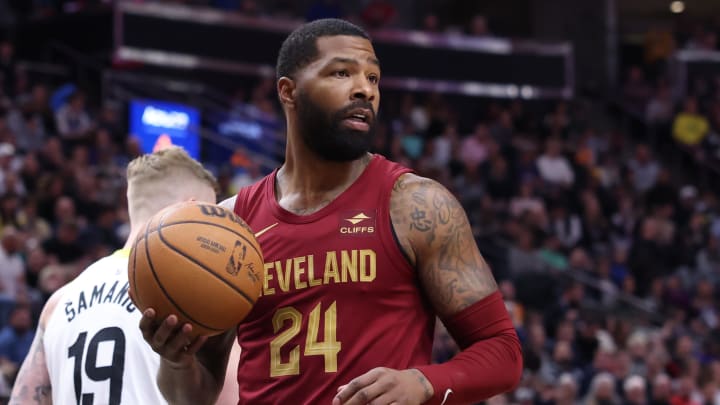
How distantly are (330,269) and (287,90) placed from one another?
2.03 feet

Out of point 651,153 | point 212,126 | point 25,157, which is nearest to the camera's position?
point 25,157

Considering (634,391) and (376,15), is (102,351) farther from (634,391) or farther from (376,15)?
(376,15)

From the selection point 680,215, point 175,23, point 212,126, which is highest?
point 175,23

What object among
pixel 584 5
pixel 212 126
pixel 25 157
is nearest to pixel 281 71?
pixel 25 157

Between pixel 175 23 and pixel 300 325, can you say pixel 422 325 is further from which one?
pixel 175 23

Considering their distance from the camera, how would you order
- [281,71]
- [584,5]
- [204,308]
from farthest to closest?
[584,5] → [281,71] → [204,308]

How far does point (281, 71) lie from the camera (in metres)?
3.83

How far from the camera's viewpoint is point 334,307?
3.51 meters

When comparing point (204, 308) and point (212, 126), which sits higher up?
point (204, 308)

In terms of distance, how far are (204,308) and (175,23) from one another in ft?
49.0

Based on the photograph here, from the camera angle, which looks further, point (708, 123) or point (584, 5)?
point (584, 5)

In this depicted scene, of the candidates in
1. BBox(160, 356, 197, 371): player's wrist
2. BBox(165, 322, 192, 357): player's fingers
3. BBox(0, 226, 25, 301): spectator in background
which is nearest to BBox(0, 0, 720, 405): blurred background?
BBox(0, 226, 25, 301): spectator in background

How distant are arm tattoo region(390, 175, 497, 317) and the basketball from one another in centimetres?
44

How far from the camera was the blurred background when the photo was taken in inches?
488
